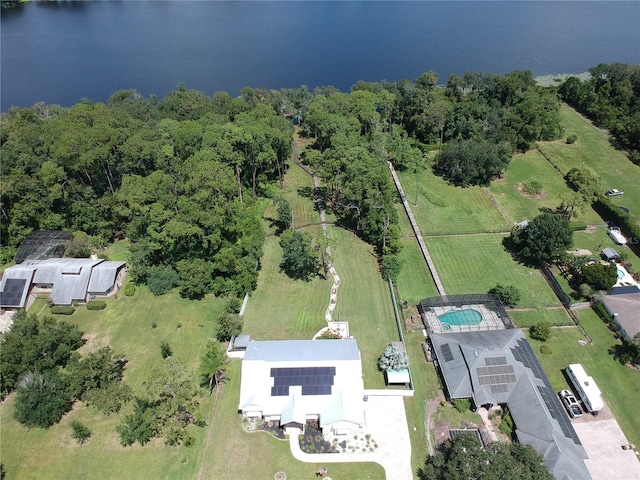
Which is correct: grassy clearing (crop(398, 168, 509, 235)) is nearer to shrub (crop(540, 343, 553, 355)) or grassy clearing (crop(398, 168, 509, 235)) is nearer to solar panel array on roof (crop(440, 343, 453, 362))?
shrub (crop(540, 343, 553, 355))

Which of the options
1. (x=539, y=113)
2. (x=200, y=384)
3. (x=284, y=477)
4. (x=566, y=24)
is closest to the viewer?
(x=284, y=477)

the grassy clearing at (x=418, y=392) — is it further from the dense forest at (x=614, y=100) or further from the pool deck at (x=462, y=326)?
the dense forest at (x=614, y=100)

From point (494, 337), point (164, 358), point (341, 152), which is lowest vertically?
point (164, 358)

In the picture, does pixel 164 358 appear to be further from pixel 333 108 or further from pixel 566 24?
pixel 566 24

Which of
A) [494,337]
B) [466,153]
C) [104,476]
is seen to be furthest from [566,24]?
[104,476]

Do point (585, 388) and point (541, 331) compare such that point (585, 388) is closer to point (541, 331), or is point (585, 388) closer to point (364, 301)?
point (541, 331)

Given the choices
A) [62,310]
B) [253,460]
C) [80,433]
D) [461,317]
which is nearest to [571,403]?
[461,317]

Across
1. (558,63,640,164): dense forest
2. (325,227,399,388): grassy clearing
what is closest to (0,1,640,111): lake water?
(558,63,640,164): dense forest
